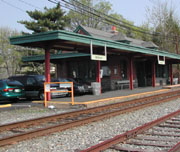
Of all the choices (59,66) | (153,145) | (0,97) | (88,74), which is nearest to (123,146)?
(153,145)

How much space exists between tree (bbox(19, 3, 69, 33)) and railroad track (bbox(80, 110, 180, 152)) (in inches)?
1297

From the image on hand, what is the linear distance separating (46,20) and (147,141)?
34.6m

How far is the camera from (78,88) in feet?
58.9

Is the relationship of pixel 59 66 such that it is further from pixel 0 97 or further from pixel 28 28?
pixel 28 28

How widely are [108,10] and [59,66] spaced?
115 ft

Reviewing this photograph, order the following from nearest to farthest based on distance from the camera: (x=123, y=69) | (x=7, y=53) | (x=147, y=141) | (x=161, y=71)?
1. (x=147, y=141)
2. (x=123, y=69)
3. (x=161, y=71)
4. (x=7, y=53)

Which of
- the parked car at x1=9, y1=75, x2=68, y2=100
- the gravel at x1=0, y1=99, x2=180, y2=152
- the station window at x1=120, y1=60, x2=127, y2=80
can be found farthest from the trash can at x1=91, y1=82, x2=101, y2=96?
the station window at x1=120, y1=60, x2=127, y2=80

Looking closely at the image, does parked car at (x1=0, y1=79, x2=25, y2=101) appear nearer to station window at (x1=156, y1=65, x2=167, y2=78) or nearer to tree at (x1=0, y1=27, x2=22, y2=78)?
station window at (x1=156, y1=65, x2=167, y2=78)

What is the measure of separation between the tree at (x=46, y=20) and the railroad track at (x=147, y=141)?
32.9 metres

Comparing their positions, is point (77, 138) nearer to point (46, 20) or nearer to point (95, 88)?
point (95, 88)

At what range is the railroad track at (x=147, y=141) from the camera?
16.2 ft

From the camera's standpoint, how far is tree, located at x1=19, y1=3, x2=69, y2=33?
A: 123ft

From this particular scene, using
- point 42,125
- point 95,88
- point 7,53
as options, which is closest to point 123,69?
point 95,88

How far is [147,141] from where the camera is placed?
5.59 m
